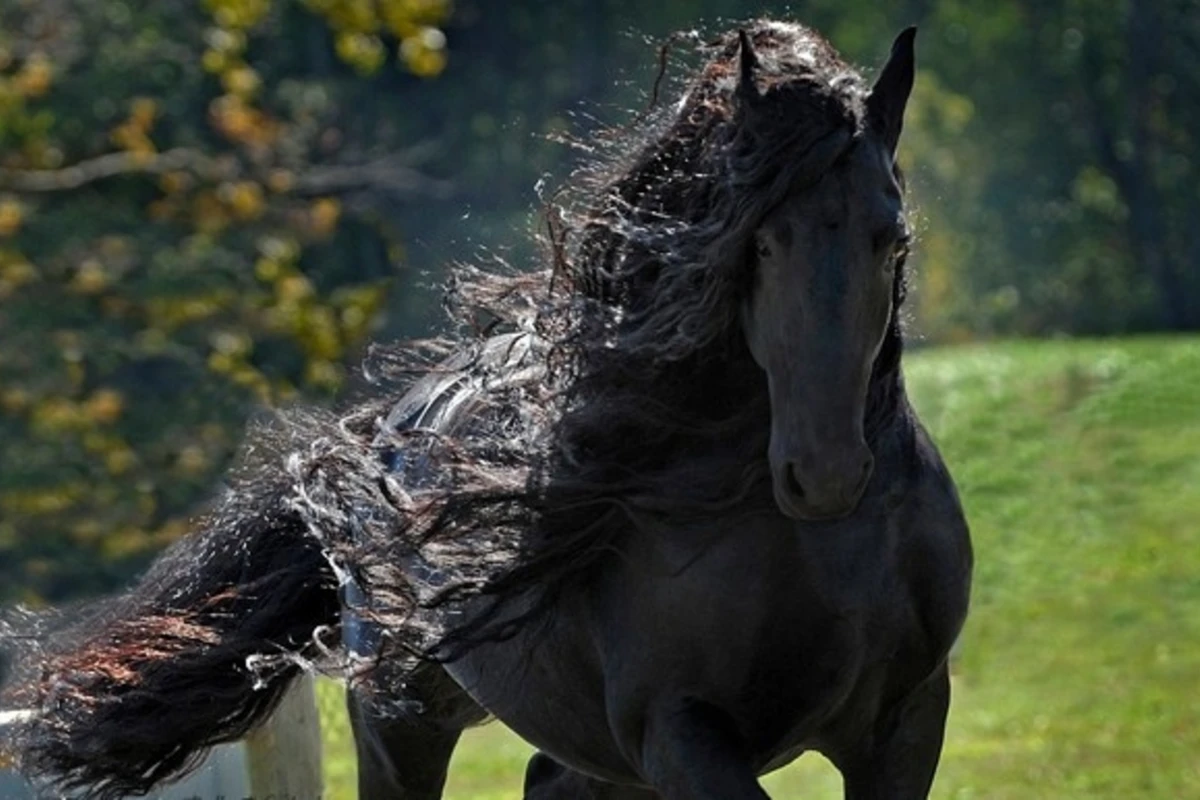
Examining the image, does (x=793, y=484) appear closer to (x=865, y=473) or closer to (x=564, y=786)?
(x=865, y=473)

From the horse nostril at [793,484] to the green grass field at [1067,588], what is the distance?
5637mm

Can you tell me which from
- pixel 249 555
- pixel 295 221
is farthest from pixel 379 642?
pixel 295 221

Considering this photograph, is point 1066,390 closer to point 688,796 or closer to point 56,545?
point 56,545

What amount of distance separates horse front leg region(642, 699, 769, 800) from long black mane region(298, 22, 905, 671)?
0.37m

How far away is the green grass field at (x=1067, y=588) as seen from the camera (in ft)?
36.7

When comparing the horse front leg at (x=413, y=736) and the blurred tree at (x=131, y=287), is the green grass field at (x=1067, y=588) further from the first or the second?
the blurred tree at (x=131, y=287)

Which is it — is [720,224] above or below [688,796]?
above

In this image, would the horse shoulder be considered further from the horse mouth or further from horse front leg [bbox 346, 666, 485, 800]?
horse front leg [bbox 346, 666, 485, 800]

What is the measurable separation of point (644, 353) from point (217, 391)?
1765cm

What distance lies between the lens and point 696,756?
495 centimetres

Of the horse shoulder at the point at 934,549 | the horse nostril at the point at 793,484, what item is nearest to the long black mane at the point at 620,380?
the horse shoulder at the point at 934,549

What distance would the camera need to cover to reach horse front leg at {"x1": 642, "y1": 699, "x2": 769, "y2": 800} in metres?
4.89

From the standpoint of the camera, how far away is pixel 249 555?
676 centimetres

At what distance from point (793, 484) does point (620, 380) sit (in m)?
0.69
